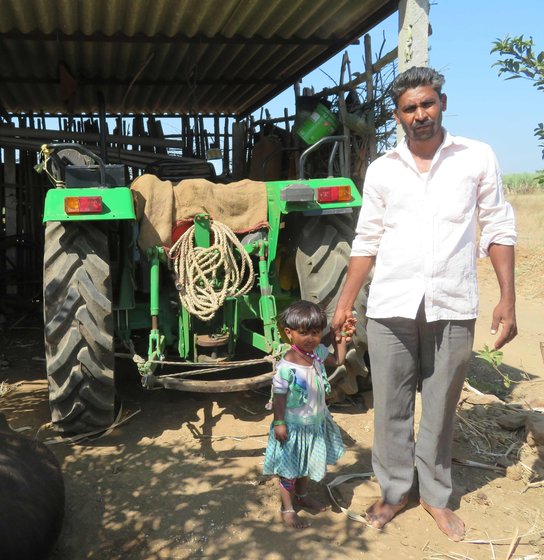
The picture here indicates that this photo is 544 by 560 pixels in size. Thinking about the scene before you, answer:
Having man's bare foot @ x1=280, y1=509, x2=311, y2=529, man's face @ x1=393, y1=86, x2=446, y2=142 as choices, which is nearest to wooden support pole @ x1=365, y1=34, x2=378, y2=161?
man's face @ x1=393, y1=86, x2=446, y2=142

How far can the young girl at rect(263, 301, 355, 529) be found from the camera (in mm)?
2658

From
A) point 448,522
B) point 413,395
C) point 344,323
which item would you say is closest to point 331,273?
point 344,323

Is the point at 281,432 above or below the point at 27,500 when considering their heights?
above

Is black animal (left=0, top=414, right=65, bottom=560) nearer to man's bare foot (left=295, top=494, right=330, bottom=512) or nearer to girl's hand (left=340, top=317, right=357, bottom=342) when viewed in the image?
man's bare foot (left=295, top=494, right=330, bottom=512)

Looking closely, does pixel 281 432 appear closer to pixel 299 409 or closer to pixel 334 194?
pixel 299 409

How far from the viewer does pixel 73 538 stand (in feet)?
8.51

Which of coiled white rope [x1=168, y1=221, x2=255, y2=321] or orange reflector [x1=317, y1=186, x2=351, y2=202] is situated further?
orange reflector [x1=317, y1=186, x2=351, y2=202]

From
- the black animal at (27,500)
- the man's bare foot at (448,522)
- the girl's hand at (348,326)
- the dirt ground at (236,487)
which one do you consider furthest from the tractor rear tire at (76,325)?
the man's bare foot at (448,522)

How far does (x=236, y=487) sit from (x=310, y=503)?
411mm

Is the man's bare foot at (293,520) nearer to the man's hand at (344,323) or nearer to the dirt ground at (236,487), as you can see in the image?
the dirt ground at (236,487)

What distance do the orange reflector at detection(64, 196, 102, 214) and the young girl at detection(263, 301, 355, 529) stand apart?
1.31m

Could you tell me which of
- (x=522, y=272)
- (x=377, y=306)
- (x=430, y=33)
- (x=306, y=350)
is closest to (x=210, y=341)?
(x=306, y=350)

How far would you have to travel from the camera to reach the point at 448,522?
2686 mm

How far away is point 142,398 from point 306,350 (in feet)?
6.44
